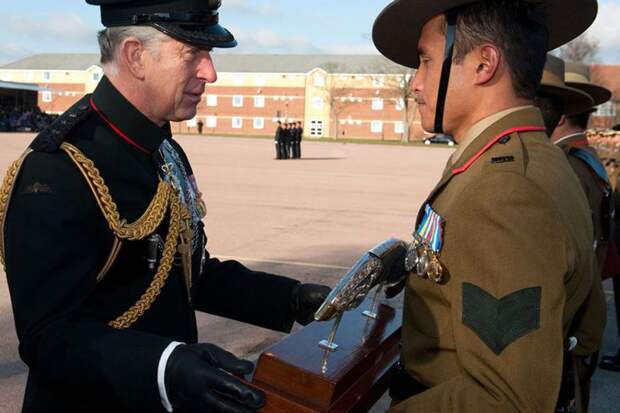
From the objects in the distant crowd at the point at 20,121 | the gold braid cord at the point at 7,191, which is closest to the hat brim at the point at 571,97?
the gold braid cord at the point at 7,191

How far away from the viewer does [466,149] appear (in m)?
1.72

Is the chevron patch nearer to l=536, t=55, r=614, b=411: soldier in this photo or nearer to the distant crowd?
l=536, t=55, r=614, b=411: soldier

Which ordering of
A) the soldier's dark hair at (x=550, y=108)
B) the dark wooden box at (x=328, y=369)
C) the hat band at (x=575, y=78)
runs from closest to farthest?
the dark wooden box at (x=328, y=369) < the soldier's dark hair at (x=550, y=108) < the hat band at (x=575, y=78)

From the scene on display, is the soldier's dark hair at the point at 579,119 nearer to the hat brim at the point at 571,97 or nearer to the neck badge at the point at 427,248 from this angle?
the hat brim at the point at 571,97

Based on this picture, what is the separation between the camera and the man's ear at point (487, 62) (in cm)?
165

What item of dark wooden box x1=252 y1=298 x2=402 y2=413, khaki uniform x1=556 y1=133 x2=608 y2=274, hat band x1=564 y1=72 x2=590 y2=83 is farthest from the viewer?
hat band x1=564 y1=72 x2=590 y2=83

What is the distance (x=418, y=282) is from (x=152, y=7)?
1.10 m

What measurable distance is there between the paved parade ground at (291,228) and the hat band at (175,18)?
8.90 feet

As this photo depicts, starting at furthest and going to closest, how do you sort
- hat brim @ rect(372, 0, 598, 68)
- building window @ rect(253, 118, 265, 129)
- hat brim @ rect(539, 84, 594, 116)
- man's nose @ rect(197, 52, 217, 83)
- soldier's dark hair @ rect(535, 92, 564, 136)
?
building window @ rect(253, 118, 265, 129), soldier's dark hair @ rect(535, 92, 564, 136), hat brim @ rect(539, 84, 594, 116), man's nose @ rect(197, 52, 217, 83), hat brim @ rect(372, 0, 598, 68)

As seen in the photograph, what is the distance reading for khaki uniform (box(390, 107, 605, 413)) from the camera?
1.37m

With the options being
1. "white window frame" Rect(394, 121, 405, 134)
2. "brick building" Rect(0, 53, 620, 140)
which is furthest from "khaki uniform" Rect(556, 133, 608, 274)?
"white window frame" Rect(394, 121, 405, 134)

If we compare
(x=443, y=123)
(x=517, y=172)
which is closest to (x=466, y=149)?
(x=443, y=123)

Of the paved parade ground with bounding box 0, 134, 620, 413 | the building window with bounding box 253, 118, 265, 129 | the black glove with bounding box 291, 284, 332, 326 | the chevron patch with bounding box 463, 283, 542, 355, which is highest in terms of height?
the chevron patch with bounding box 463, 283, 542, 355

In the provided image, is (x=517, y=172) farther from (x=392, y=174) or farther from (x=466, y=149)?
(x=392, y=174)
